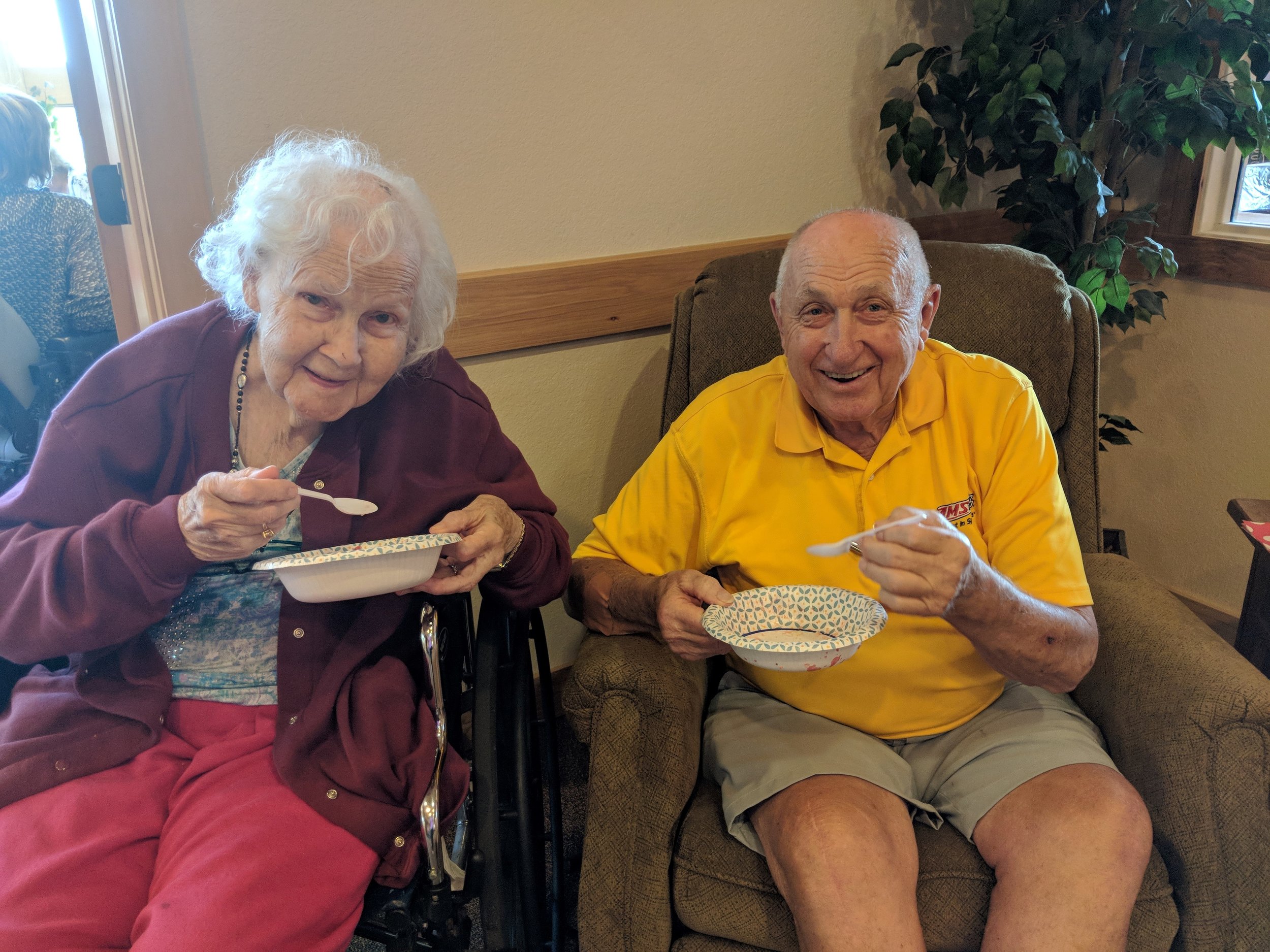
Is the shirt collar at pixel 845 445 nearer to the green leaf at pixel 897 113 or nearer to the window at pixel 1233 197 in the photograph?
the green leaf at pixel 897 113

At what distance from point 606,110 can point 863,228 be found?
80 cm

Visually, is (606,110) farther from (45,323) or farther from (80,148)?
(45,323)

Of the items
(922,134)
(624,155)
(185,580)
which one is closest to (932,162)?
(922,134)

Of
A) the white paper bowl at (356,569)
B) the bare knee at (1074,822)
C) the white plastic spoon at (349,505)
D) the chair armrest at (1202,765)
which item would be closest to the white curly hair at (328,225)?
the white plastic spoon at (349,505)

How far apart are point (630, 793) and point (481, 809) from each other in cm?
22

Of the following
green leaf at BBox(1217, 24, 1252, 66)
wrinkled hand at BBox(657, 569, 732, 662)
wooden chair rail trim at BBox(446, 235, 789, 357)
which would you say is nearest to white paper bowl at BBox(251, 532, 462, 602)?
wrinkled hand at BBox(657, 569, 732, 662)

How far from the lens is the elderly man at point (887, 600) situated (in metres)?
1.10

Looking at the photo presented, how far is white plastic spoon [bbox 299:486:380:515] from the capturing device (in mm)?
1155

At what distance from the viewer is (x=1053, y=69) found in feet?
6.37

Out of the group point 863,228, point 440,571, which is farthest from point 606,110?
point 440,571

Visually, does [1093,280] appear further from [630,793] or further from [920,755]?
[630,793]

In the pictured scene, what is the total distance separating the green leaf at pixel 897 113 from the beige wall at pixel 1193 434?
0.93 m

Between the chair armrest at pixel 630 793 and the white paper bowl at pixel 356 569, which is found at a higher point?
the white paper bowl at pixel 356 569

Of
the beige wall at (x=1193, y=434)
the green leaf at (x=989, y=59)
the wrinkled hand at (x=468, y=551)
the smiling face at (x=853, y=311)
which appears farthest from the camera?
the beige wall at (x=1193, y=434)
